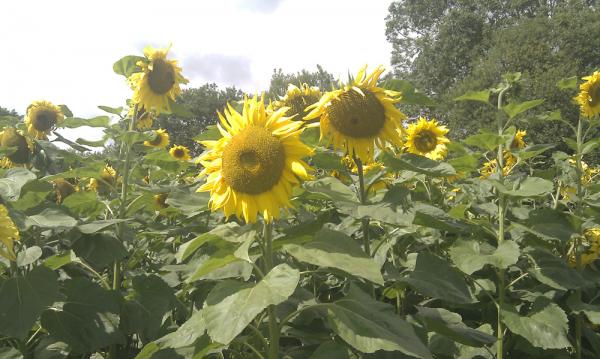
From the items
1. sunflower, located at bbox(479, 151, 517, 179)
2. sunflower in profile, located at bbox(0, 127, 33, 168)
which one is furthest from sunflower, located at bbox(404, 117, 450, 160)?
sunflower in profile, located at bbox(0, 127, 33, 168)

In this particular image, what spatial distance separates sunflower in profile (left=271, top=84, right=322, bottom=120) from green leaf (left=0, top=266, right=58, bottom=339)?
1.44 metres

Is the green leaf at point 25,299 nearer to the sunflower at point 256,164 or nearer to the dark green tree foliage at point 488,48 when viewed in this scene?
the sunflower at point 256,164

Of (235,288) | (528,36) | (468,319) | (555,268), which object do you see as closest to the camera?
(235,288)

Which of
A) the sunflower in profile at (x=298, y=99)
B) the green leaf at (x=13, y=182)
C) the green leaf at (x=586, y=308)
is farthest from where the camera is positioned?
the sunflower in profile at (x=298, y=99)

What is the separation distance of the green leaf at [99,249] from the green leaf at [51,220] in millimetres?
267

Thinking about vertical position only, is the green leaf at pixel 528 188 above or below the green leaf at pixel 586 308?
above

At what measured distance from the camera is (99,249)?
2480 millimetres

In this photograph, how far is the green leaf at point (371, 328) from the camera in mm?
1518

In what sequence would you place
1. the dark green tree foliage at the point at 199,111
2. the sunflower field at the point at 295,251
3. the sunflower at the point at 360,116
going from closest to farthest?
the sunflower field at the point at 295,251 → the sunflower at the point at 360,116 → the dark green tree foliage at the point at 199,111

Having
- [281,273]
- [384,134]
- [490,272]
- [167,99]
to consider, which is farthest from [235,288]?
[167,99]

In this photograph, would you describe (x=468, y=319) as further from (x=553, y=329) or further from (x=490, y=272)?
(x=553, y=329)

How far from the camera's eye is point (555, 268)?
2.74 meters

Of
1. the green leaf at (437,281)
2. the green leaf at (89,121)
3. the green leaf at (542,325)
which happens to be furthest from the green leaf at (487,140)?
the green leaf at (89,121)

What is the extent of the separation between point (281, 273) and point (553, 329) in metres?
1.68
